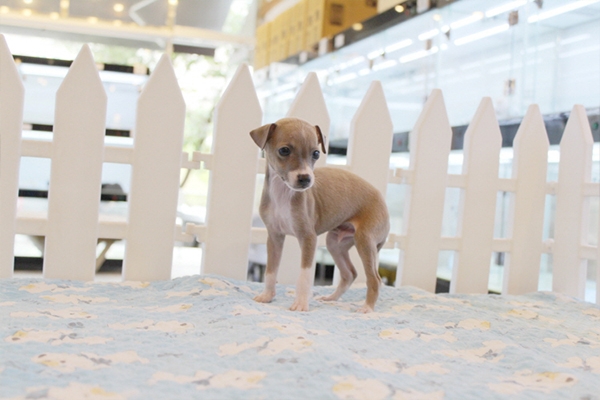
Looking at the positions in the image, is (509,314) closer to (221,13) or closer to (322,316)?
(322,316)

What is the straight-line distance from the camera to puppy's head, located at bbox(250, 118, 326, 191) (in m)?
1.58

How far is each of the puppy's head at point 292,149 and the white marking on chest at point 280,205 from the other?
83 mm

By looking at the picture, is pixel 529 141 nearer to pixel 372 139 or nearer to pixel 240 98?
pixel 372 139

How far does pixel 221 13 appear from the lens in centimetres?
853

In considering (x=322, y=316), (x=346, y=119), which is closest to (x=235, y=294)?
(x=322, y=316)

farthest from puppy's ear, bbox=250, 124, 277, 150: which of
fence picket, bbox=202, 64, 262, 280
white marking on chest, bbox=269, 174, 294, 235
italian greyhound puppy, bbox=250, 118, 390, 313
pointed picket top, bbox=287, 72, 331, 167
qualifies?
pointed picket top, bbox=287, 72, 331, 167

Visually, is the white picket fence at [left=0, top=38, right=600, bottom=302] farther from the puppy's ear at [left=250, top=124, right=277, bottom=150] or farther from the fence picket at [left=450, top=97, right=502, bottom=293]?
the puppy's ear at [left=250, top=124, right=277, bottom=150]

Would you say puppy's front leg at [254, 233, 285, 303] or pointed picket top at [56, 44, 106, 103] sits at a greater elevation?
pointed picket top at [56, 44, 106, 103]

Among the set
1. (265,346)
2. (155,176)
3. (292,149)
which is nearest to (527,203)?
(292,149)

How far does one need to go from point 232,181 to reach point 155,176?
0.28 meters

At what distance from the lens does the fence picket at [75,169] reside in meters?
2.03

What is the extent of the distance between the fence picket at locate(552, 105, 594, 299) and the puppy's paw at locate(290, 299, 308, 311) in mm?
1429

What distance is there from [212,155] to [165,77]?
1.08 ft

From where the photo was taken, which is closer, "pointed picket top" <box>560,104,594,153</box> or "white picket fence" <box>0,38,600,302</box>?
"white picket fence" <box>0,38,600,302</box>
